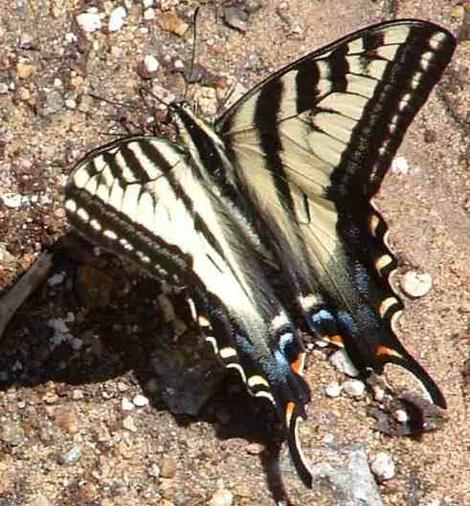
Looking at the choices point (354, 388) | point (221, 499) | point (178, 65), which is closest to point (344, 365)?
point (354, 388)

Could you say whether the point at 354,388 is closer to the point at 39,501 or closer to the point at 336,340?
the point at 336,340

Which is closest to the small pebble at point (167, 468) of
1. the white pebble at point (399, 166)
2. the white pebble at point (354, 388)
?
the white pebble at point (354, 388)

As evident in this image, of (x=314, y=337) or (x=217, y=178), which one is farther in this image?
(x=314, y=337)

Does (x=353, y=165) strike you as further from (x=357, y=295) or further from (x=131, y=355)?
(x=131, y=355)

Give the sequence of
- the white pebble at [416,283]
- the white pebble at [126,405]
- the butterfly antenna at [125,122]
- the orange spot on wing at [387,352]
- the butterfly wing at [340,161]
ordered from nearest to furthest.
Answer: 1. the butterfly wing at [340,161]
2. the orange spot on wing at [387,352]
3. the white pebble at [126,405]
4. the white pebble at [416,283]
5. the butterfly antenna at [125,122]

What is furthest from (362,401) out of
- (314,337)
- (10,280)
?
(10,280)

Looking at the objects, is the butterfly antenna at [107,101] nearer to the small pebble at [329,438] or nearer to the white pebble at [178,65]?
the white pebble at [178,65]
